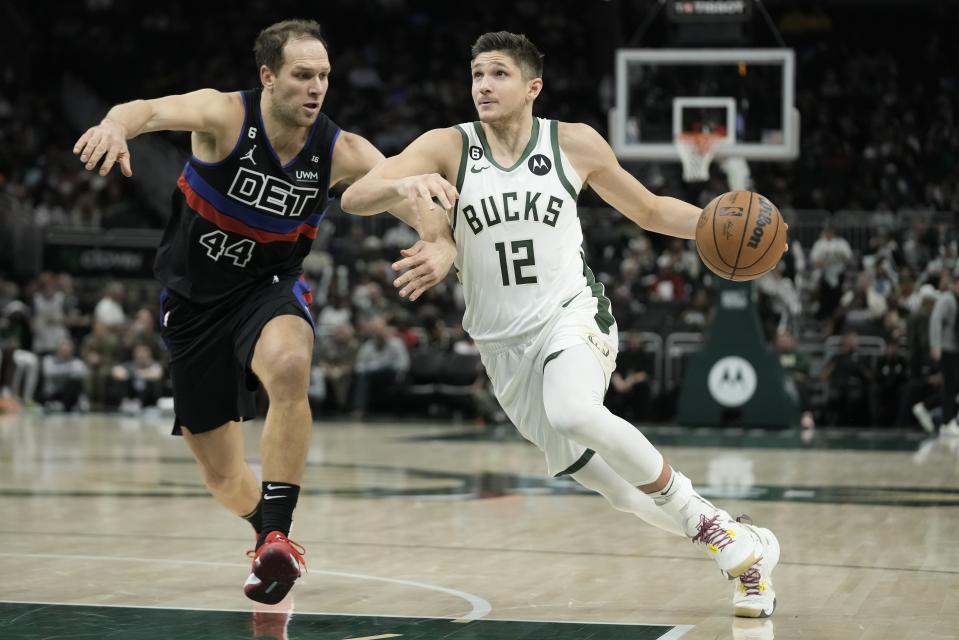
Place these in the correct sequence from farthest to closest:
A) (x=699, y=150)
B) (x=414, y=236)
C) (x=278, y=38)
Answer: (x=414, y=236), (x=699, y=150), (x=278, y=38)

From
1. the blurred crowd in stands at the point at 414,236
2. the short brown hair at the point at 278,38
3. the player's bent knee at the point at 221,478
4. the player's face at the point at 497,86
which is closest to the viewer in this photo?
the player's face at the point at 497,86

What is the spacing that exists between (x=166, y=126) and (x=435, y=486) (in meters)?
5.47

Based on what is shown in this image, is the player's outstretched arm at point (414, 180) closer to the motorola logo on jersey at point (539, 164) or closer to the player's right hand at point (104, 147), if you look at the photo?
the motorola logo on jersey at point (539, 164)

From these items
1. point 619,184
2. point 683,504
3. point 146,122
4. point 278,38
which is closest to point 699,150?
point 619,184

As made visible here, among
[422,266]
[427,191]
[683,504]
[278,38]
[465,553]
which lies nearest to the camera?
[422,266]

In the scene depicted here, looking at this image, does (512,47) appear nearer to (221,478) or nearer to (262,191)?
(262,191)

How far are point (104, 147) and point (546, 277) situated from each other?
1.77 metres

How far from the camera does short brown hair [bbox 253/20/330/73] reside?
227 inches

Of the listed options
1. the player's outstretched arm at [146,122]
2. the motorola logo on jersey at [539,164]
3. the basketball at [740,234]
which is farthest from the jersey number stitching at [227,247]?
the basketball at [740,234]

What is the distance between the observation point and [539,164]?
224 inches

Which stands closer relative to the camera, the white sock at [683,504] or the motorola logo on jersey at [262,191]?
the white sock at [683,504]

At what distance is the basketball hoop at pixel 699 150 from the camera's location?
52.6 ft

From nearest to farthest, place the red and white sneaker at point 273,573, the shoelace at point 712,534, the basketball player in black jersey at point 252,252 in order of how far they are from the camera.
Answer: the red and white sneaker at point 273,573
the shoelace at point 712,534
the basketball player in black jersey at point 252,252

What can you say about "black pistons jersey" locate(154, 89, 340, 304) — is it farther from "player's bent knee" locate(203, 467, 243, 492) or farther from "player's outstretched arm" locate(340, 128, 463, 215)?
"player's bent knee" locate(203, 467, 243, 492)
